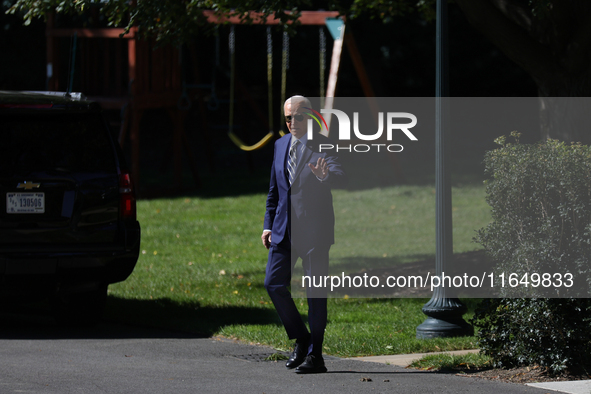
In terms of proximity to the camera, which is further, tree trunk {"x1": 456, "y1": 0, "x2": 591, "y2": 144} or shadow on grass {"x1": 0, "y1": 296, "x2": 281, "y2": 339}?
tree trunk {"x1": 456, "y1": 0, "x2": 591, "y2": 144}

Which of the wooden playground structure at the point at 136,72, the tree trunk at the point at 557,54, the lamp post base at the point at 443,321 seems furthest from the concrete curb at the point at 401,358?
the wooden playground structure at the point at 136,72

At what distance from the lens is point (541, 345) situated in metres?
5.94

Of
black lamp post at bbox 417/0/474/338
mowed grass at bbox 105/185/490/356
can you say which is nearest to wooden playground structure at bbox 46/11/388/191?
mowed grass at bbox 105/185/490/356

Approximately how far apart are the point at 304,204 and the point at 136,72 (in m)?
12.2

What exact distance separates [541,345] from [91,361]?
3251mm

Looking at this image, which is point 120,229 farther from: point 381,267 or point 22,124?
point 381,267

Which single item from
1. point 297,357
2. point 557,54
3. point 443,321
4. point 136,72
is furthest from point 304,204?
point 136,72

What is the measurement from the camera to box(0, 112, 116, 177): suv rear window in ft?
24.4

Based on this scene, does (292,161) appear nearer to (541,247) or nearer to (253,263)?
(541,247)

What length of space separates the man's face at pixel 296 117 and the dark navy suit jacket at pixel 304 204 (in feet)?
0.29

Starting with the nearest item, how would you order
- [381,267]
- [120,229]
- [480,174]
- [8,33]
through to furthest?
[120,229]
[381,267]
[480,174]
[8,33]

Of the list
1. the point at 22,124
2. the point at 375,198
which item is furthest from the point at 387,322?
the point at 375,198

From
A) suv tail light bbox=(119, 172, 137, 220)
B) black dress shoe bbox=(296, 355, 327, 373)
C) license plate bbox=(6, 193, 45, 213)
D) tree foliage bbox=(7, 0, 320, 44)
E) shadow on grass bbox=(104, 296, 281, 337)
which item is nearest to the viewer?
black dress shoe bbox=(296, 355, 327, 373)

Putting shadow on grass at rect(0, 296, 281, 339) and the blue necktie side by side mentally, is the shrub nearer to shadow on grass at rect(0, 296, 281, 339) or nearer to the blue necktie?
the blue necktie
